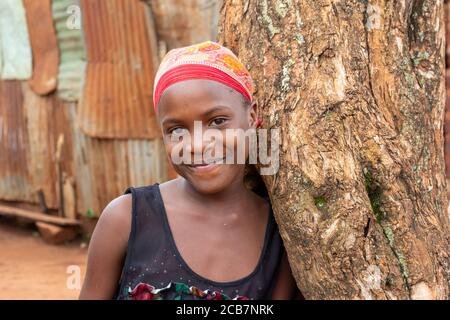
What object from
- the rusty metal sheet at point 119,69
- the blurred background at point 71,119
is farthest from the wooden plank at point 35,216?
the rusty metal sheet at point 119,69

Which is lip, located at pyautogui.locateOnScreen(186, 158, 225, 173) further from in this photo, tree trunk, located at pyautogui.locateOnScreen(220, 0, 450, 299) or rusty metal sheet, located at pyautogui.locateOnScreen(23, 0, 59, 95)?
rusty metal sheet, located at pyautogui.locateOnScreen(23, 0, 59, 95)

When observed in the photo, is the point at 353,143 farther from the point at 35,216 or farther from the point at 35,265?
the point at 35,216

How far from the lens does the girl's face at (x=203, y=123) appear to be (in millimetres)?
1899

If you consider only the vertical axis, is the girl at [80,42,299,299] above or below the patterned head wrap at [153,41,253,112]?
below

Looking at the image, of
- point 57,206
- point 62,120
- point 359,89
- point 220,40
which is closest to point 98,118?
point 62,120

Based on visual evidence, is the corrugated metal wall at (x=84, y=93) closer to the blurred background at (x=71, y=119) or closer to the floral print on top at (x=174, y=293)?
the blurred background at (x=71, y=119)

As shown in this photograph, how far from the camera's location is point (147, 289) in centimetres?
201

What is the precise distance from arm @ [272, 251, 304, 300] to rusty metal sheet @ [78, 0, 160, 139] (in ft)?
13.1

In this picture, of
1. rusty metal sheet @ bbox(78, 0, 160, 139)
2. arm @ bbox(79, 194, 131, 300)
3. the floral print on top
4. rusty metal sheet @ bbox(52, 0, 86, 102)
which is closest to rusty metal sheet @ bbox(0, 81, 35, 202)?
rusty metal sheet @ bbox(52, 0, 86, 102)

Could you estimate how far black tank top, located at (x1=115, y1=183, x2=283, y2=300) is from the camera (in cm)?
200

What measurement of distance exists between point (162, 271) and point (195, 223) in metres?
0.17

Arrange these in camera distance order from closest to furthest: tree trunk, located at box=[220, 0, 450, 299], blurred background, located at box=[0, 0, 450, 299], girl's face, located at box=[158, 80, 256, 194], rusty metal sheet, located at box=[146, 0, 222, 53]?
tree trunk, located at box=[220, 0, 450, 299] < girl's face, located at box=[158, 80, 256, 194] < rusty metal sheet, located at box=[146, 0, 222, 53] < blurred background, located at box=[0, 0, 450, 299]
